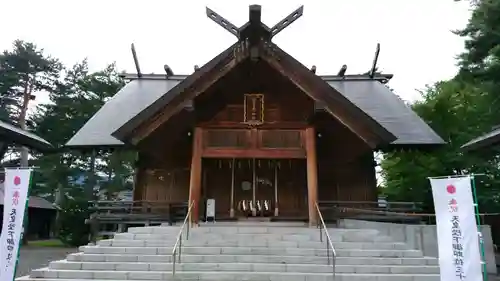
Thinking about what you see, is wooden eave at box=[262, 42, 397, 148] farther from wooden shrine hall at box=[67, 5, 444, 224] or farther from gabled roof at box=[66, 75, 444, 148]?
gabled roof at box=[66, 75, 444, 148]

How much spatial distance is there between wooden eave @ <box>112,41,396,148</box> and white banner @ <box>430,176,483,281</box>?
4534 mm

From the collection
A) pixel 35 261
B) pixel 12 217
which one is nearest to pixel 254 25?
pixel 12 217

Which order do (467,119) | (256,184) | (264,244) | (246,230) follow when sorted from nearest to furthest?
(264,244)
(246,230)
(256,184)
(467,119)

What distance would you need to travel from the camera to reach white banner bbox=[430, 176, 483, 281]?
5768 millimetres

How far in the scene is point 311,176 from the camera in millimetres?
10562


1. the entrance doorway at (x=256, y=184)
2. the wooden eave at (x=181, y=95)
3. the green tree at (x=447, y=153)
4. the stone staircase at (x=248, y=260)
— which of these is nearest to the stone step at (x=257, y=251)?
the stone staircase at (x=248, y=260)

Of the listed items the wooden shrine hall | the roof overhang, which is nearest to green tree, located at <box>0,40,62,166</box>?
the wooden shrine hall

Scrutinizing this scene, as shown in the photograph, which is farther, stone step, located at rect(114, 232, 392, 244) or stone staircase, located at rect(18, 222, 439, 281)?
stone step, located at rect(114, 232, 392, 244)

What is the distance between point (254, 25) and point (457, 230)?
6399 millimetres

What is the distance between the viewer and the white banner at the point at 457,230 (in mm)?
5768

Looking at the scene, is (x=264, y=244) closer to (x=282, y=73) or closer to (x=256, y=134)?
(x=256, y=134)

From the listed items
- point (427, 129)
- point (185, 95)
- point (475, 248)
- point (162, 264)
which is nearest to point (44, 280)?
point (162, 264)

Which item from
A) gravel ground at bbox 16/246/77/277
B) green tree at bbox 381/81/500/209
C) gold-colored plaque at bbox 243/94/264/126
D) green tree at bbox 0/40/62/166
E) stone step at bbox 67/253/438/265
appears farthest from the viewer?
green tree at bbox 0/40/62/166

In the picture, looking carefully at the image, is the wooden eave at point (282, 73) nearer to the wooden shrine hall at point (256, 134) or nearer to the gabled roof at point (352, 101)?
the wooden shrine hall at point (256, 134)
